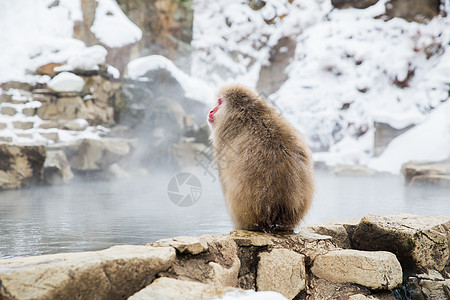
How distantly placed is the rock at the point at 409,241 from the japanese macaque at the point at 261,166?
35 centimetres

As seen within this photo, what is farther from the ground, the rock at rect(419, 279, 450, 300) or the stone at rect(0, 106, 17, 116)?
the stone at rect(0, 106, 17, 116)

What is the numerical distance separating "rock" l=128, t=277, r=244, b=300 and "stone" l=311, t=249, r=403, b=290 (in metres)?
0.51

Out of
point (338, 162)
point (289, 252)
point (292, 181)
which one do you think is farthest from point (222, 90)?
point (338, 162)

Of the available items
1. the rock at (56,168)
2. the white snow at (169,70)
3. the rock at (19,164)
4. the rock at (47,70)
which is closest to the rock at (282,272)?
the rock at (19,164)

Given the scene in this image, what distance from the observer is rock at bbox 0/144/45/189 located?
5.49 m

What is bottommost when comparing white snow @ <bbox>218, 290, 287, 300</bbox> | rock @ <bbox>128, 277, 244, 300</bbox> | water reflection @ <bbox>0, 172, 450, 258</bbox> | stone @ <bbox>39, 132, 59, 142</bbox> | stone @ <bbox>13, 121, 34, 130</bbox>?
water reflection @ <bbox>0, 172, 450, 258</bbox>

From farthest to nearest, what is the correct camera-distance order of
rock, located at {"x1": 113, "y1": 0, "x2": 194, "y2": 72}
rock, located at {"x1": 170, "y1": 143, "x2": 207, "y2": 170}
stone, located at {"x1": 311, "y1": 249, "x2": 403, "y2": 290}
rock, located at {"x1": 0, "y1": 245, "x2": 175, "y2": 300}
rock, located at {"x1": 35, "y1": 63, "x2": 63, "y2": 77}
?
rock, located at {"x1": 113, "y1": 0, "x2": 194, "y2": 72}
rock, located at {"x1": 170, "y1": 143, "x2": 207, "y2": 170}
rock, located at {"x1": 35, "y1": 63, "x2": 63, "y2": 77}
stone, located at {"x1": 311, "y1": 249, "x2": 403, "y2": 290}
rock, located at {"x1": 0, "y1": 245, "x2": 175, "y2": 300}

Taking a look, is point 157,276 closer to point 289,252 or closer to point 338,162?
point 289,252

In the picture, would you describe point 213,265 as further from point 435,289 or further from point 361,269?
point 435,289

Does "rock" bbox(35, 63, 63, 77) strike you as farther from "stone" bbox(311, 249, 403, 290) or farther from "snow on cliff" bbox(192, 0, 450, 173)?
"stone" bbox(311, 249, 403, 290)

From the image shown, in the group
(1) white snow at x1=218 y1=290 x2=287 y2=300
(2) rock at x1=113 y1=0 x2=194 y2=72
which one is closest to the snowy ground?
(2) rock at x1=113 y1=0 x2=194 y2=72

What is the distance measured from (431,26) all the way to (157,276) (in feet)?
56.5

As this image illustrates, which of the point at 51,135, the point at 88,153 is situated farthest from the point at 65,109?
the point at 88,153

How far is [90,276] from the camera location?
103 cm
